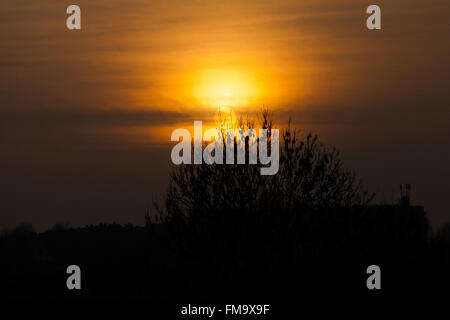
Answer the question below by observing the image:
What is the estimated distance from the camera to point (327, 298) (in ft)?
96.5

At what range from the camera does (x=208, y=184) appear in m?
36.0

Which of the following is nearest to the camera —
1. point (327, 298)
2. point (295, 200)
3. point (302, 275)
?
point (327, 298)

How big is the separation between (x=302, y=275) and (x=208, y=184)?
6.66 m

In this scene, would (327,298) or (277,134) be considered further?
(277,134)

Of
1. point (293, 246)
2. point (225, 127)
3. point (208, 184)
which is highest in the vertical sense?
point (225, 127)
